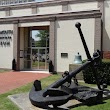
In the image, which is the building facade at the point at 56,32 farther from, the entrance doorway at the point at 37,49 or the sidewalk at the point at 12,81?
the sidewalk at the point at 12,81

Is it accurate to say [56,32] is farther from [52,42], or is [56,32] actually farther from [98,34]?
[98,34]

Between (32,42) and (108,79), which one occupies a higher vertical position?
(32,42)

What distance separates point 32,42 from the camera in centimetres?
2838

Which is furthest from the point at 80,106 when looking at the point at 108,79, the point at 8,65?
the point at 8,65

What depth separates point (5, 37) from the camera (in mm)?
27469

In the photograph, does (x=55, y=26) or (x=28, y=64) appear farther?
(x=28, y=64)

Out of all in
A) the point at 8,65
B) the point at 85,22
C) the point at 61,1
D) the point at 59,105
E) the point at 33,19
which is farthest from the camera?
the point at 61,1

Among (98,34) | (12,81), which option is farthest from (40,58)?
(12,81)

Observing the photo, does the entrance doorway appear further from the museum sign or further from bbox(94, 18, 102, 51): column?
bbox(94, 18, 102, 51): column

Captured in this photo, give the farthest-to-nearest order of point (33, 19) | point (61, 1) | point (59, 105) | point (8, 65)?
point (61, 1)
point (8, 65)
point (33, 19)
point (59, 105)

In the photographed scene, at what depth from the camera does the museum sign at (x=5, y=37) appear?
1069 inches

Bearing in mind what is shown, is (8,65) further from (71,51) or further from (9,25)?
(71,51)

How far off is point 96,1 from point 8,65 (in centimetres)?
1087

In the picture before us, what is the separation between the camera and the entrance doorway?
27.2 m
